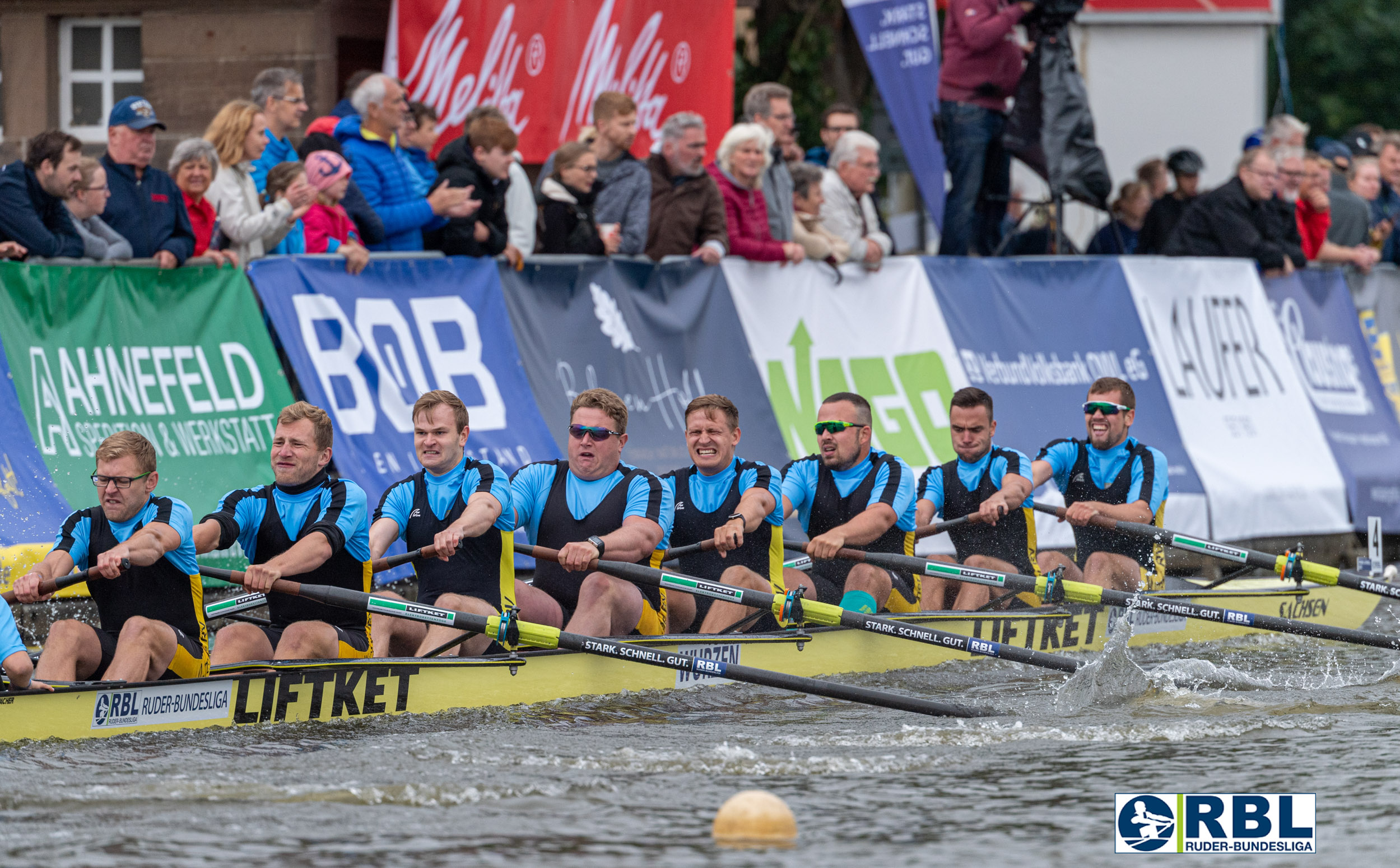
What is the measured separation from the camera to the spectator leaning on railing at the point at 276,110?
10.8m

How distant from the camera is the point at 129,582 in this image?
7.39 meters

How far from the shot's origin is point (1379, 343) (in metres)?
16.4

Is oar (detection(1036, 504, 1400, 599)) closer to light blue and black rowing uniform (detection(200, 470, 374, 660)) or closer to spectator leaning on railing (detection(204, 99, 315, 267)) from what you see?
light blue and black rowing uniform (detection(200, 470, 374, 660))

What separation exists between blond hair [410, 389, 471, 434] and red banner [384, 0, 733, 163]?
4.41 metres

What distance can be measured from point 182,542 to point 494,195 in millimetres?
4173

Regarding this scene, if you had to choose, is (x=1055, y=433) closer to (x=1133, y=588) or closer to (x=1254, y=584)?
(x=1254, y=584)

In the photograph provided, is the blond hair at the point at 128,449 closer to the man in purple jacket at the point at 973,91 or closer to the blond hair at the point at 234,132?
the blond hair at the point at 234,132

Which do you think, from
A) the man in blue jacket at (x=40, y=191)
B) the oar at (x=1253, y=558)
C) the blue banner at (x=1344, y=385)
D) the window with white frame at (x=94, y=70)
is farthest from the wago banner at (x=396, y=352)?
the blue banner at (x=1344, y=385)

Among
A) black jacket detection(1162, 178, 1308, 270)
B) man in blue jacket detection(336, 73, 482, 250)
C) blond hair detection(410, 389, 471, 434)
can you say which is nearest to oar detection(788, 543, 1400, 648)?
blond hair detection(410, 389, 471, 434)

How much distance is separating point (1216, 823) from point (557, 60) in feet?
25.6

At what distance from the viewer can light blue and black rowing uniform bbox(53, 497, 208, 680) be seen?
737 centimetres

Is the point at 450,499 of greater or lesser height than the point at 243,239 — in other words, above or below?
below

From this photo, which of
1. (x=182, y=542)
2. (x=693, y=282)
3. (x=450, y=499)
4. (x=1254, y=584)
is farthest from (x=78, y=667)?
(x=1254, y=584)

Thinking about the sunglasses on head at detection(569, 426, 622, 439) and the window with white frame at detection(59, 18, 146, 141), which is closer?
the sunglasses on head at detection(569, 426, 622, 439)
